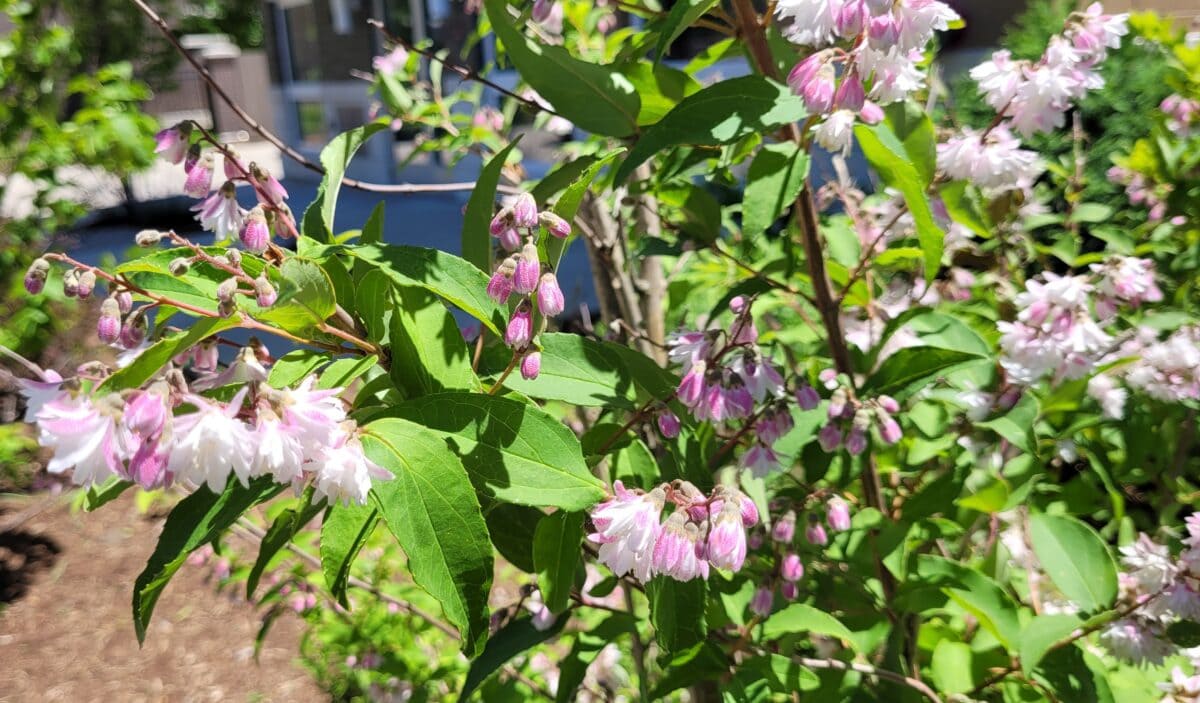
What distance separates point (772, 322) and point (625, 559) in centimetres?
138

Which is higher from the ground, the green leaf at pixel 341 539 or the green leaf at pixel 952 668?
the green leaf at pixel 341 539

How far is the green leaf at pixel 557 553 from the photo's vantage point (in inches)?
36.3

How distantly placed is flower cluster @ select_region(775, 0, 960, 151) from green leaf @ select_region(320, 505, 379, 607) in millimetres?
635

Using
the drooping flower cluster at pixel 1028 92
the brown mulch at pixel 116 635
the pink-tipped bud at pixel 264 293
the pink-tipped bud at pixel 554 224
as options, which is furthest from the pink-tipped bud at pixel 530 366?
the brown mulch at pixel 116 635

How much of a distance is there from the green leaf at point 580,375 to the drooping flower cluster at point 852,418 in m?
0.33

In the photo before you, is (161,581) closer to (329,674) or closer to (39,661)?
(329,674)

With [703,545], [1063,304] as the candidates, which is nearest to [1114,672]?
[1063,304]

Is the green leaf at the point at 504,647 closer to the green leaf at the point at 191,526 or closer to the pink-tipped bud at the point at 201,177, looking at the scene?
the green leaf at the point at 191,526

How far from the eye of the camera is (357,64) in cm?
1417

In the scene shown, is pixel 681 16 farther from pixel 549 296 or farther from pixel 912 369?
pixel 912 369

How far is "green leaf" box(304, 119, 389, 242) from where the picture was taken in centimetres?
99

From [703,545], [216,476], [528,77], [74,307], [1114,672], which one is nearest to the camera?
[216,476]

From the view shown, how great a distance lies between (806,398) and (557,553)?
0.45 metres

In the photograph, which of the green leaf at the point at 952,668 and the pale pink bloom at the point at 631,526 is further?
the green leaf at the point at 952,668
